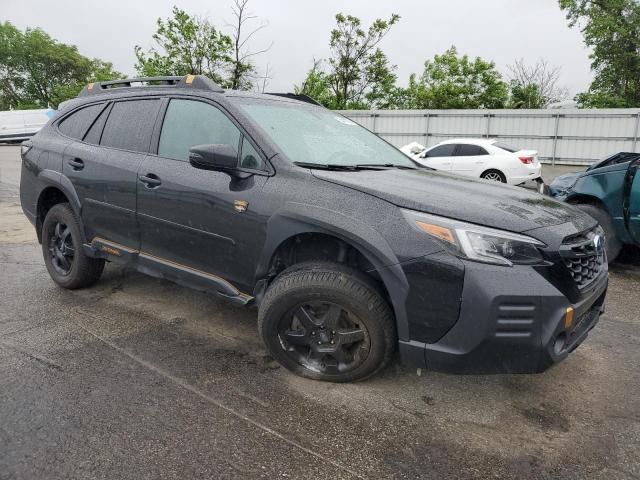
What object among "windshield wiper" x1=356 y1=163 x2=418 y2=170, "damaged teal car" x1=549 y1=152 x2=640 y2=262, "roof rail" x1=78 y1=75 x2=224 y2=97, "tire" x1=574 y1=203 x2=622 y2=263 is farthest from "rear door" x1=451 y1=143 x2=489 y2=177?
"roof rail" x1=78 y1=75 x2=224 y2=97

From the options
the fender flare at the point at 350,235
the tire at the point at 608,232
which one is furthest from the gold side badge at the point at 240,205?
the tire at the point at 608,232

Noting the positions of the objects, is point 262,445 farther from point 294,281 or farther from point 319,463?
point 294,281

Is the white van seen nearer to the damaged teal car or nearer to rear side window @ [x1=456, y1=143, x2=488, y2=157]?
rear side window @ [x1=456, y1=143, x2=488, y2=157]

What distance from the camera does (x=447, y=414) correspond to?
257cm

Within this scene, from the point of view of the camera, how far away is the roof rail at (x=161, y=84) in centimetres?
340

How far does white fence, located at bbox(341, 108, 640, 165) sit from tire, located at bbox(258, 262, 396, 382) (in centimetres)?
1960

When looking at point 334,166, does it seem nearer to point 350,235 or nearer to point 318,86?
point 350,235

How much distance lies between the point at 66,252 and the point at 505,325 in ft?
11.8

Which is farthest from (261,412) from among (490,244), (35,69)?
(35,69)

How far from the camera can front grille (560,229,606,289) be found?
93.8 inches

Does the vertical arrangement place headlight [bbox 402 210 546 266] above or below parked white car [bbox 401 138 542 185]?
below

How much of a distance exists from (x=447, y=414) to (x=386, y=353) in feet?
1.45

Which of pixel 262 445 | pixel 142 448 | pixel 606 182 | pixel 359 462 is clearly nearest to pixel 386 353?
pixel 359 462

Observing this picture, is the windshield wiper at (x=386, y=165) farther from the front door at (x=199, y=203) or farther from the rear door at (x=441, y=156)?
the rear door at (x=441, y=156)
